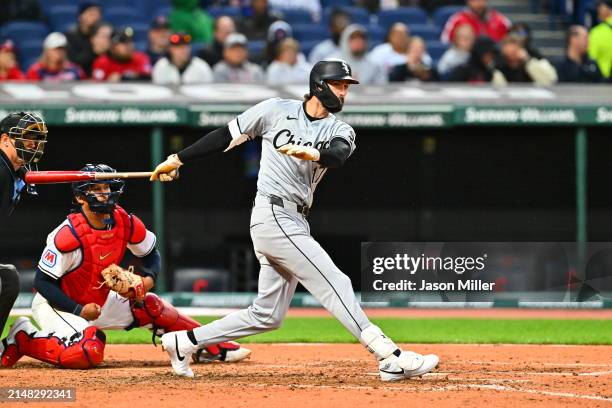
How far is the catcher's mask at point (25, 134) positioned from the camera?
7.07 metres

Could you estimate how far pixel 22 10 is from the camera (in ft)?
48.2

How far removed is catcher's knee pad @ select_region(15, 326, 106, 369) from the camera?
7305 millimetres

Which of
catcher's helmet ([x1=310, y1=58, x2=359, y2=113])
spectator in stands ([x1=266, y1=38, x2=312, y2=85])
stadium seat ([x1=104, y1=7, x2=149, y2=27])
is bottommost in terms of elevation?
catcher's helmet ([x1=310, y1=58, x2=359, y2=113])

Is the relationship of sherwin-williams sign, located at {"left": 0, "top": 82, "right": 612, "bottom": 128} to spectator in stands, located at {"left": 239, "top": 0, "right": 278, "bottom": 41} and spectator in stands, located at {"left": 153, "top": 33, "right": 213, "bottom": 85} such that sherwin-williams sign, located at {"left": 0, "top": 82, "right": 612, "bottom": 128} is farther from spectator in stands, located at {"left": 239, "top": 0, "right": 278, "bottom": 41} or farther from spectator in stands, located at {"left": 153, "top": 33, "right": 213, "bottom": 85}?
spectator in stands, located at {"left": 239, "top": 0, "right": 278, "bottom": 41}

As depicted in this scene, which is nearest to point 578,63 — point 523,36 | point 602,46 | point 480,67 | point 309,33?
point 523,36

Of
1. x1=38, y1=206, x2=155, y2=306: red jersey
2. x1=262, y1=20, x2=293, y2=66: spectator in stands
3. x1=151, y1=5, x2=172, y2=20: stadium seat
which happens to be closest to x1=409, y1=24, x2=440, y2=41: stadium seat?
x1=262, y1=20, x2=293, y2=66: spectator in stands

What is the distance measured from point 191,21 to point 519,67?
4061mm

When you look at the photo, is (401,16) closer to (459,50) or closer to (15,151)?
(459,50)

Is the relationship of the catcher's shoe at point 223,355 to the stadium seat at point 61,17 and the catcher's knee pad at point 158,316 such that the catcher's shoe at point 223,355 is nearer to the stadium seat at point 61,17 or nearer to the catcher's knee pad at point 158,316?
the catcher's knee pad at point 158,316

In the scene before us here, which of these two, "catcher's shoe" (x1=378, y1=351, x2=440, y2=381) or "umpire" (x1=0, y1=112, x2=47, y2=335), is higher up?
"umpire" (x1=0, y1=112, x2=47, y2=335)

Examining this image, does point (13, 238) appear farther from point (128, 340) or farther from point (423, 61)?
point (423, 61)

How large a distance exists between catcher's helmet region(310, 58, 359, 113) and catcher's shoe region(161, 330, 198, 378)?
1.55 meters

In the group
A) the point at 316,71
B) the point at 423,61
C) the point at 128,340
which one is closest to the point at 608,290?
the point at 423,61

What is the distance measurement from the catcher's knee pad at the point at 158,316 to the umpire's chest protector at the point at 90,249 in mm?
259
